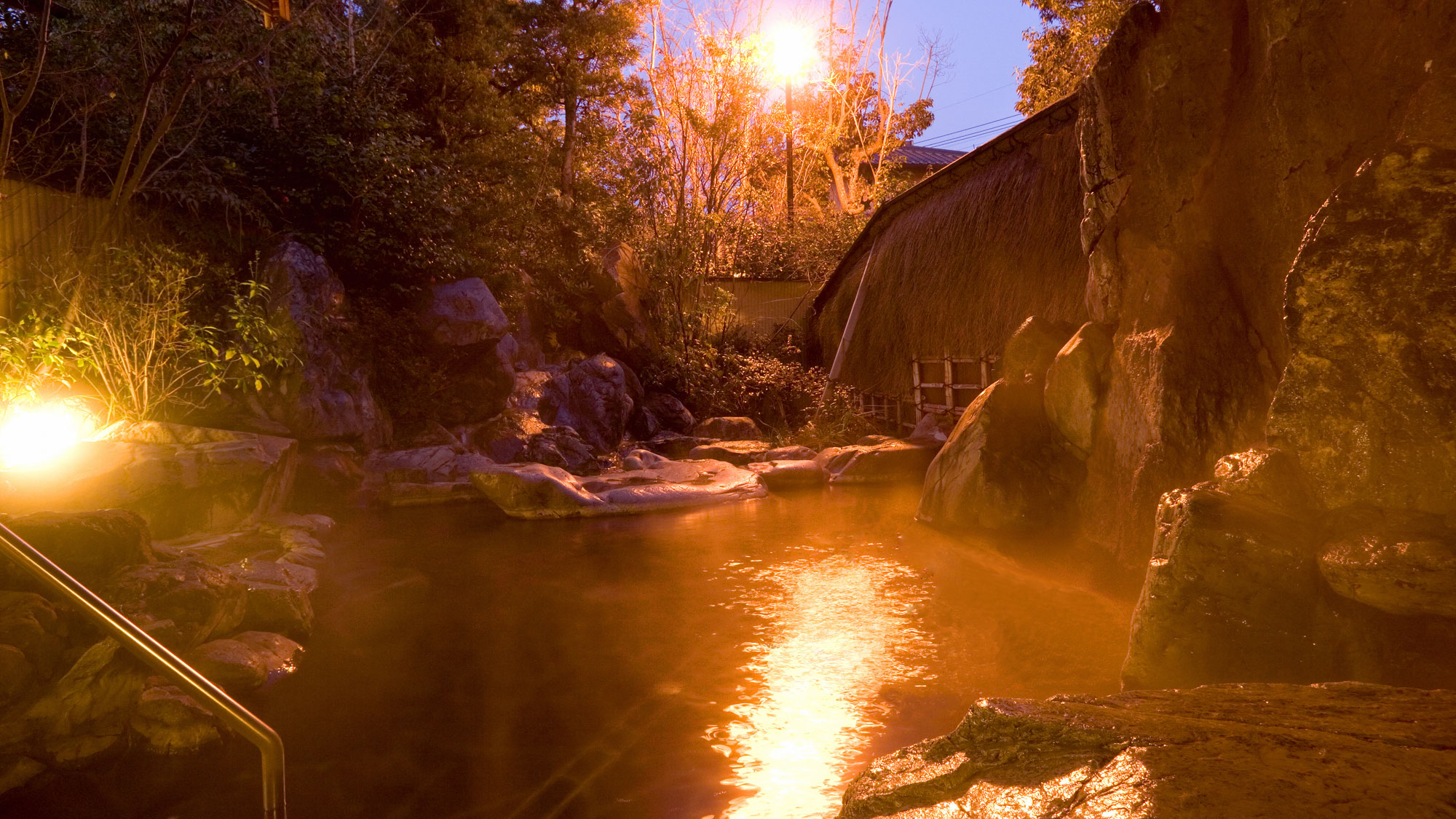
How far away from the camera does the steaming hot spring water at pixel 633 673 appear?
3723 mm

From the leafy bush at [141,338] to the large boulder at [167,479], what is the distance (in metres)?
0.74

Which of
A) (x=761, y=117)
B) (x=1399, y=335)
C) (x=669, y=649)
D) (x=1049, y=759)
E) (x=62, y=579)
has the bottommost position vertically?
(x=669, y=649)

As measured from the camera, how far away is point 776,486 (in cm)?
1176

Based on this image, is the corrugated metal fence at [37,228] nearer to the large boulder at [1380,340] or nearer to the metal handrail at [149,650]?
the metal handrail at [149,650]

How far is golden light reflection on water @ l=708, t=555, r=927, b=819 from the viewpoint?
3.69 metres

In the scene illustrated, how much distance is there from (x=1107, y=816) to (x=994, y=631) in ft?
12.9

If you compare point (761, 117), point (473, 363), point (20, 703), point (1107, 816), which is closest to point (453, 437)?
point (473, 363)

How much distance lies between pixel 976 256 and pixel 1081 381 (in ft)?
13.2

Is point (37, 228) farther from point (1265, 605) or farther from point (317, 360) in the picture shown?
point (1265, 605)

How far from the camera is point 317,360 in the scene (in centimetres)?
1078

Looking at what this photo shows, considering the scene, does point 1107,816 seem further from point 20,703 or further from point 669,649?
point 20,703

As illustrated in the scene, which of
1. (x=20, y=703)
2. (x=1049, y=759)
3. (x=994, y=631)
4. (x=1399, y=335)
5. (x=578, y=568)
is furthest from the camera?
(x=578, y=568)

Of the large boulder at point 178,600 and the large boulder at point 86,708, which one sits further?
the large boulder at point 178,600

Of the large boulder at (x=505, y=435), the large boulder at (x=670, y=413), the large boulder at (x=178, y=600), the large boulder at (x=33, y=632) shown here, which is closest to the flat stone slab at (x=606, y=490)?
the large boulder at (x=505, y=435)
